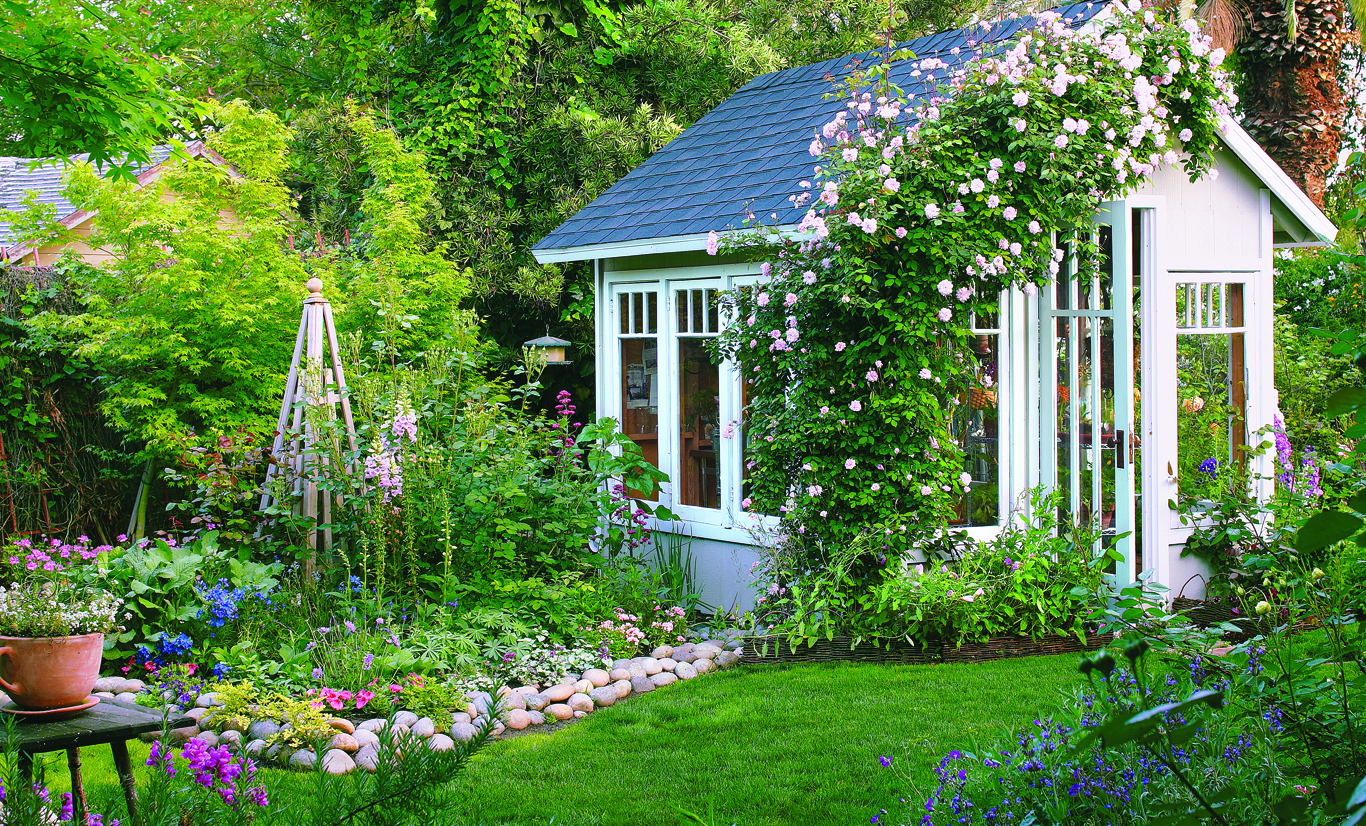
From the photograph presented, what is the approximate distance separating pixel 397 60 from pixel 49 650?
10.0 m

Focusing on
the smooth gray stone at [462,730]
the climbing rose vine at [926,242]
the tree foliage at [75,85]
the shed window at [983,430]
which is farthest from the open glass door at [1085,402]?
the tree foliage at [75,85]

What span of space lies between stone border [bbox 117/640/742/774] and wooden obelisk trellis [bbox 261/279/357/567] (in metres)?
1.48

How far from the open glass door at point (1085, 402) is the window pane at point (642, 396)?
2.68 m

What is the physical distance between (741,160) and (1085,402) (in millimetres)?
2985

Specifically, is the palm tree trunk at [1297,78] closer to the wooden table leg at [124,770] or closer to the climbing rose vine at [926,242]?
the climbing rose vine at [926,242]

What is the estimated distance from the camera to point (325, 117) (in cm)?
1262

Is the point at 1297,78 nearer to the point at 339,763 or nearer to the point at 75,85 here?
the point at 75,85

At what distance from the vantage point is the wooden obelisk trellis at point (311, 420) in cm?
630

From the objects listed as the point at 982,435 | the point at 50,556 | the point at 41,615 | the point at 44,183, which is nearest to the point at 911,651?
the point at 982,435

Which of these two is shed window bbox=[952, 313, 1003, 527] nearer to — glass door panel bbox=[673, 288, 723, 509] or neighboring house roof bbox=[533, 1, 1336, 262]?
neighboring house roof bbox=[533, 1, 1336, 262]

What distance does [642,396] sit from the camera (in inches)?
310

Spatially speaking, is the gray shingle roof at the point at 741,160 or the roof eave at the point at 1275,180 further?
the gray shingle roof at the point at 741,160

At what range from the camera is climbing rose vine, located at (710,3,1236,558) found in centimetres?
568

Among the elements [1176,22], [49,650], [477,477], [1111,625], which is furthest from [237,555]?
[1176,22]
